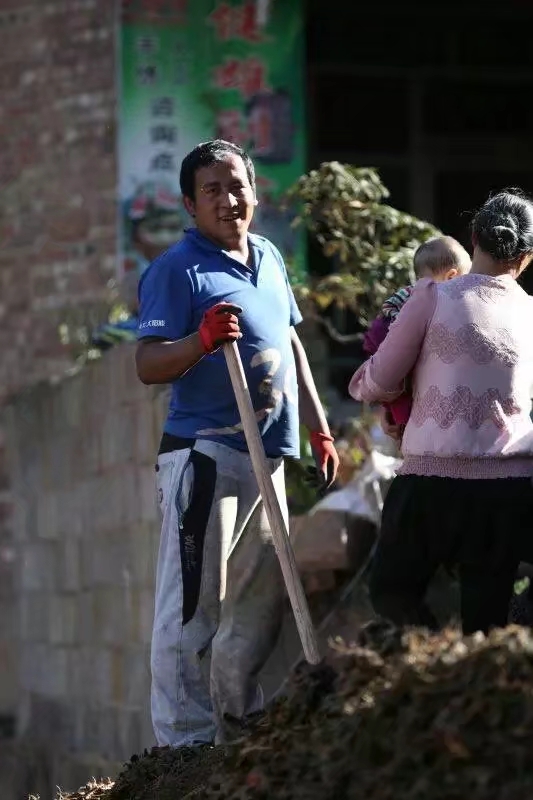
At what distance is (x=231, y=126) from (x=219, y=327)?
569 cm

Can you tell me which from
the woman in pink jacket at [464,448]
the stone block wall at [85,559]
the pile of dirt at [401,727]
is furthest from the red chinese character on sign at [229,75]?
the pile of dirt at [401,727]

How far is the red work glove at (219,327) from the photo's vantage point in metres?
5.64

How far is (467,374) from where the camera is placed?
5406mm

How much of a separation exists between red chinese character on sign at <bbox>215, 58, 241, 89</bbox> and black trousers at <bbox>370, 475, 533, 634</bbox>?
604cm

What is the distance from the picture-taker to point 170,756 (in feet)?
19.2

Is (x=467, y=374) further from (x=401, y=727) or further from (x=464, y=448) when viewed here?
(x=401, y=727)

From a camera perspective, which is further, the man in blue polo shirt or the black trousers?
the man in blue polo shirt

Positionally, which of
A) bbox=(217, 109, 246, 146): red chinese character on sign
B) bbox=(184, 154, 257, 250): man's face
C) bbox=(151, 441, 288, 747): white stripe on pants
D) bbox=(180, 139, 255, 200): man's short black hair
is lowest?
bbox=(151, 441, 288, 747): white stripe on pants

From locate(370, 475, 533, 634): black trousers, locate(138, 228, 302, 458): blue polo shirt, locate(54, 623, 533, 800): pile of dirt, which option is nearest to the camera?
locate(54, 623, 533, 800): pile of dirt

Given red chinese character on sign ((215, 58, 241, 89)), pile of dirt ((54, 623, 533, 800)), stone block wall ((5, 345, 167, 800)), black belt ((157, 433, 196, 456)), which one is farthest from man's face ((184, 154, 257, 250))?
red chinese character on sign ((215, 58, 241, 89))

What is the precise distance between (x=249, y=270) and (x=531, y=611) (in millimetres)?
1286

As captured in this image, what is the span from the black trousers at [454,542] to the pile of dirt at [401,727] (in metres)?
0.71

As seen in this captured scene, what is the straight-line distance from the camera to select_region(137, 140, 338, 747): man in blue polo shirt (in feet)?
19.5

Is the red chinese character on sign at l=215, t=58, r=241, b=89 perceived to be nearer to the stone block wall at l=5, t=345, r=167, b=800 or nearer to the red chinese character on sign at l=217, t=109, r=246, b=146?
the red chinese character on sign at l=217, t=109, r=246, b=146
